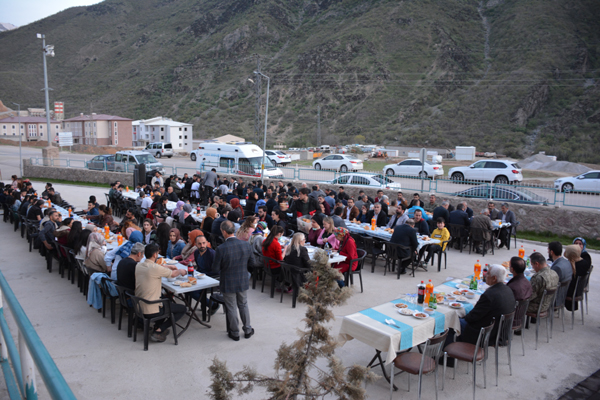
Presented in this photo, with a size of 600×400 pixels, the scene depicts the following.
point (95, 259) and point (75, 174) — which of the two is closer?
point (95, 259)

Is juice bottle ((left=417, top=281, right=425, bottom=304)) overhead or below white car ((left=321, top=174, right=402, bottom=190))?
below

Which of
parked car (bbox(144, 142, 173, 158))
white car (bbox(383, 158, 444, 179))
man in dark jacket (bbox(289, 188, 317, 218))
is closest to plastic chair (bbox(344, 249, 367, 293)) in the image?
man in dark jacket (bbox(289, 188, 317, 218))

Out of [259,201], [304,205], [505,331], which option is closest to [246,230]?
[505,331]

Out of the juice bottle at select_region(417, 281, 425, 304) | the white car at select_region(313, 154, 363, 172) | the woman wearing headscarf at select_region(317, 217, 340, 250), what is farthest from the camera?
the white car at select_region(313, 154, 363, 172)

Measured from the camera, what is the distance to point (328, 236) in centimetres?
938

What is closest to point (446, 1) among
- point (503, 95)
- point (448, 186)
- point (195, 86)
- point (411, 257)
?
point (503, 95)

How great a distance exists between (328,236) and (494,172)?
18624 mm

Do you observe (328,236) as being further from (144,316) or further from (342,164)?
(342,164)

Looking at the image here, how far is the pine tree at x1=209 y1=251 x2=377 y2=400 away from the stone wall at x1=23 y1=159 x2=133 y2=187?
Result: 79.8 ft

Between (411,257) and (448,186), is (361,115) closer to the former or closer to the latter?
(448,186)

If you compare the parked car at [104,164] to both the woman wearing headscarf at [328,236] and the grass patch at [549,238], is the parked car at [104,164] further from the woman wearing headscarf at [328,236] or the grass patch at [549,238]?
the grass patch at [549,238]

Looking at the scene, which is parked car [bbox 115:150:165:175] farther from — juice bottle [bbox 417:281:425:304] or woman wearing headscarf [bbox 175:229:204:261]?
juice bottle [bbox 417:281:425:304]

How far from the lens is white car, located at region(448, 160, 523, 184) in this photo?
24.2 metres

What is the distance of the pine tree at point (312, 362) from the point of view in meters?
2.66
